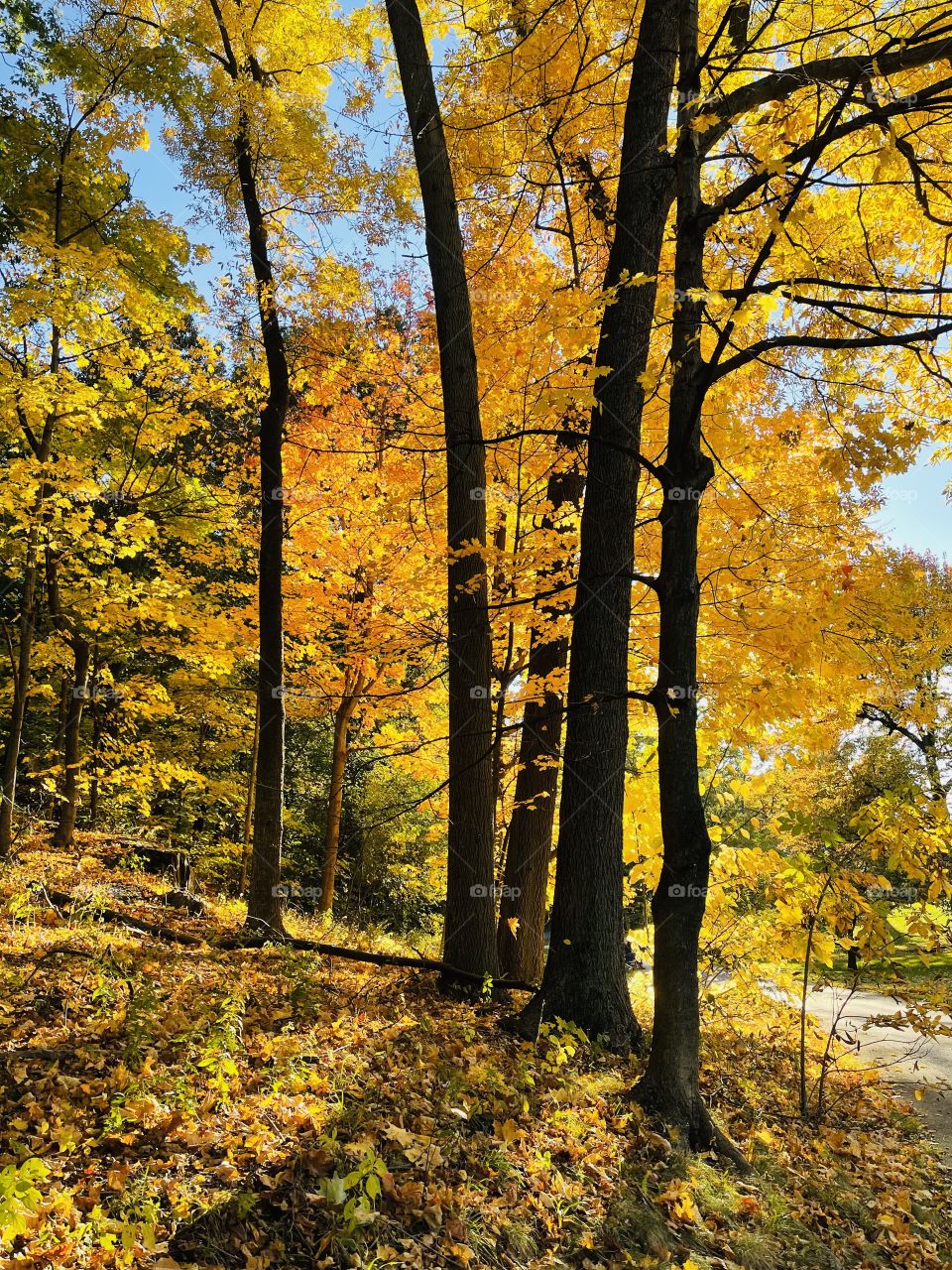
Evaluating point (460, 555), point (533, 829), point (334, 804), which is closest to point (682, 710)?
point (460, 555)

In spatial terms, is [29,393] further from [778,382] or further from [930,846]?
[930,846]

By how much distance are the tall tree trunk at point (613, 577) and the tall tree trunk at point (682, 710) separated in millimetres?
585

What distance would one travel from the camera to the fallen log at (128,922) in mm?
6125

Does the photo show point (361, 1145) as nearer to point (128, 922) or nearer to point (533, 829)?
point (128, 922)

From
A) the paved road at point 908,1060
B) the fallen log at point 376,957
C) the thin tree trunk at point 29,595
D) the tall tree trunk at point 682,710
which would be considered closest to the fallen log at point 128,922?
the fallen log at point 376,957

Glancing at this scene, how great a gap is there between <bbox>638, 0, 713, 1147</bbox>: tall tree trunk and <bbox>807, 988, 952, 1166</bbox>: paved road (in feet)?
3.97

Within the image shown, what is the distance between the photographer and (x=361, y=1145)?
2711 mm

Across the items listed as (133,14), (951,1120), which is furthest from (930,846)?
(133,14)

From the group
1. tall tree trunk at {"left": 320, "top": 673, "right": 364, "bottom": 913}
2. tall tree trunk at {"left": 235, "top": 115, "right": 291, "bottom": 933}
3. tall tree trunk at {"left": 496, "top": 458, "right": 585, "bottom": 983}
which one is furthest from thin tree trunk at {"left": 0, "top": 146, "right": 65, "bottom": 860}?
tall tree trunk at {"left": 496, "top": 458, "right": 585, "bottom": 983}

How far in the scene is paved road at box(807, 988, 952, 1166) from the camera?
558 cm

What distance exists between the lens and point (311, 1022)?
409 cm

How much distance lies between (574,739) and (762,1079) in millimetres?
3133

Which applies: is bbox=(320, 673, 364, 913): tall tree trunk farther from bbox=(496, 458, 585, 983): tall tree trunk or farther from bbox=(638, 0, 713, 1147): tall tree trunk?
bbox=(638, 0, 713, 1147): tall tree trunk

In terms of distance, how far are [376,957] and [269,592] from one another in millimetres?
3740
